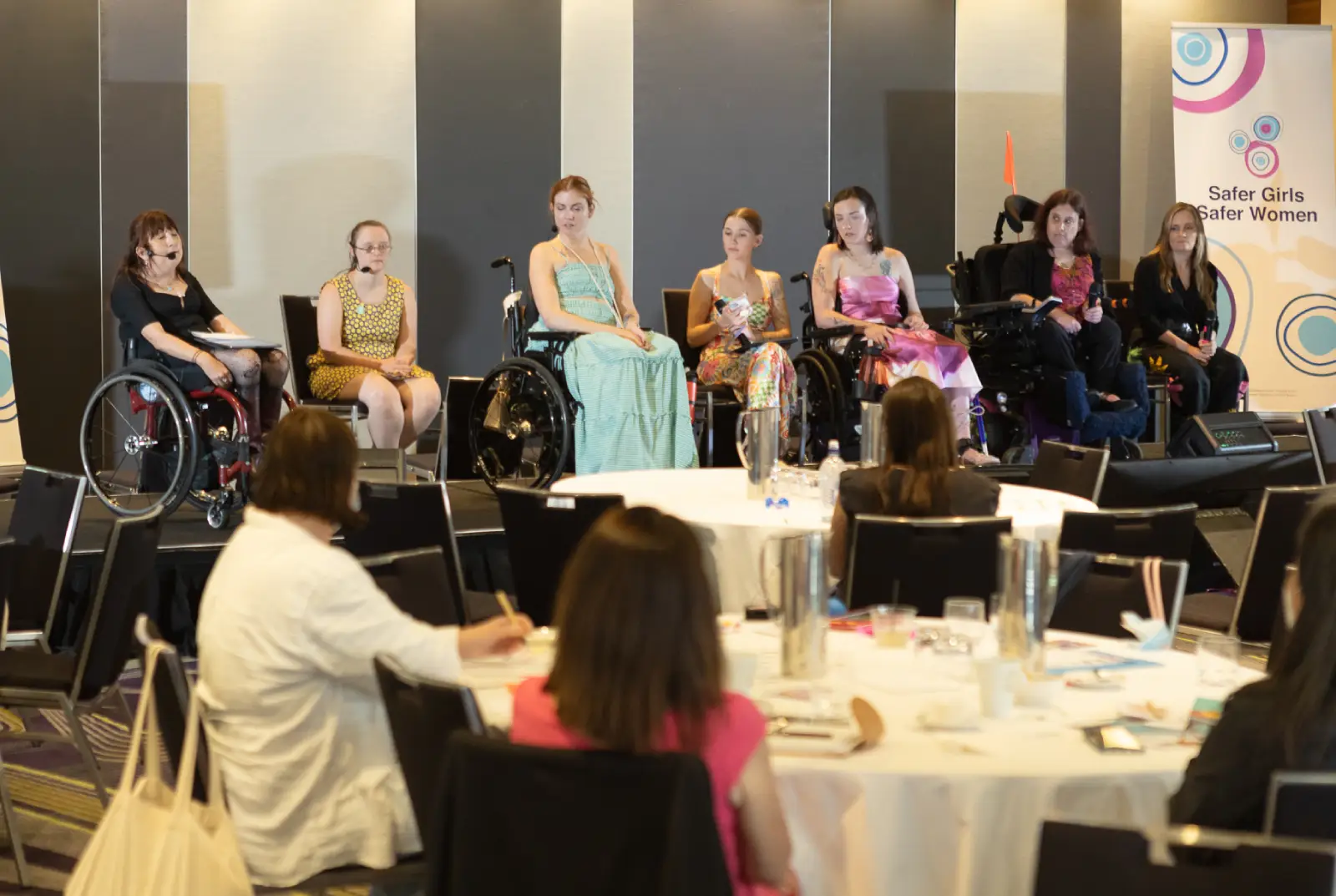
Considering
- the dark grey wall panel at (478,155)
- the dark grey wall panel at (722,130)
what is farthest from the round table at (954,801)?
the dark grey wall panel at (722,130)

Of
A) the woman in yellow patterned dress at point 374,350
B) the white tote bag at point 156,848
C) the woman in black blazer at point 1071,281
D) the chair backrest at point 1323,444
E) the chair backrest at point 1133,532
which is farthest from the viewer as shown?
the woman in black blazer at point 1071,281

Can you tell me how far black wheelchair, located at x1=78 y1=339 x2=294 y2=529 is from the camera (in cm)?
505

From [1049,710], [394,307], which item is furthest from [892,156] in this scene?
[1049,710]

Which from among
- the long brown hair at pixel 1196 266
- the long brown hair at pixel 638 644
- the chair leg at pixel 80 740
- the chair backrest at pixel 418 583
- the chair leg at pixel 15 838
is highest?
the long brown hair at pixel 1196 266

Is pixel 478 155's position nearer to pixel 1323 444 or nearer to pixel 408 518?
pixel 408 518

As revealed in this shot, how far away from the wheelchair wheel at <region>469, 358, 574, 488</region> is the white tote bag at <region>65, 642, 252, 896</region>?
3733 mm

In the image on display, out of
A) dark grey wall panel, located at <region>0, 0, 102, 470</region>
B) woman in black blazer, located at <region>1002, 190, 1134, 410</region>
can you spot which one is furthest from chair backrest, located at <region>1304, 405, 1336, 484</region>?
dark grey wall panel, located at <region>0, 0, 102, 470</region>

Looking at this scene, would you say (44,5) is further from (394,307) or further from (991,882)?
(991,882)

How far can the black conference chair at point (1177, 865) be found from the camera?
1.30 meters

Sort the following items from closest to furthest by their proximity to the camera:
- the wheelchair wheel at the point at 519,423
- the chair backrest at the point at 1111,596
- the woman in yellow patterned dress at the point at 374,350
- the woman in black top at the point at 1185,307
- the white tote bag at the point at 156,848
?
1. the white tote bag at the point at 156,848
2. the chair backrest at the point at 1111,596
3. the wheelchair wheel at the point at 519,423
4. the woman in yellow patterned dress at the point at 374,350
5. the woman in black top at the point at 1185,307

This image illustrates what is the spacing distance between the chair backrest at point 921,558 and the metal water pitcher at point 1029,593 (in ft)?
3.03

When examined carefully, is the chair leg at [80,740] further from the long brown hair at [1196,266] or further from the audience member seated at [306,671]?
the long brown hair at [1196,266]

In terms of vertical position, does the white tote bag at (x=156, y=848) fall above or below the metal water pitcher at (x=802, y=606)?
below

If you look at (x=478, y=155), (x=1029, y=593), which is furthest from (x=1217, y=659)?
(x=478, y=155)
